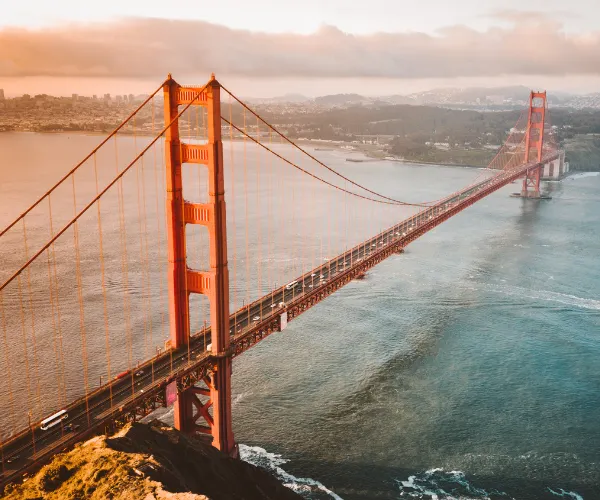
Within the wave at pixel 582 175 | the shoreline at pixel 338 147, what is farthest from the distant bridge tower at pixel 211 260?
the shoreline at pixel 338 147

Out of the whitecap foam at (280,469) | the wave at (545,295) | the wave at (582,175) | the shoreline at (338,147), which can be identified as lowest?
the whitecap foam at (280,469)

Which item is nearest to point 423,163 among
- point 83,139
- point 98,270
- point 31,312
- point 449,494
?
point 83,139

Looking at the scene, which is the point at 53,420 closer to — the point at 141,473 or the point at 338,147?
the point at 141,473

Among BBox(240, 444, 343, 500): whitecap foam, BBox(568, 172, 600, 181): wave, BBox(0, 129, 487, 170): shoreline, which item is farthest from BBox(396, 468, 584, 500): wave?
BBox(0, 129, 487, 170): shoreline

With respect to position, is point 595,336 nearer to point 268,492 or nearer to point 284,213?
point 268,492

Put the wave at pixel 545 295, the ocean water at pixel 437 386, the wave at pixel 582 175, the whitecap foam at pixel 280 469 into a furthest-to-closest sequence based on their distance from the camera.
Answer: the wave at pixel 582 175 < the wave at pixel 545 295 < the ocean water at pixel 437 386 < the whitecap foam at pixel 280 469

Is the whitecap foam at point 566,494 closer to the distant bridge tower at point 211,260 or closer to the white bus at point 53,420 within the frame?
the distant bridge tower at point 211,260
